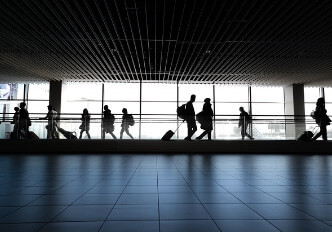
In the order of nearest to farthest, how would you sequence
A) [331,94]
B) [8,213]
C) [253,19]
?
1. [8,213]
2. [253,19]
3. [331,94]

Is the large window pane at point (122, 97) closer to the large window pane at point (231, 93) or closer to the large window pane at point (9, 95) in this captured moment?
the large window pane at point (231, 93)

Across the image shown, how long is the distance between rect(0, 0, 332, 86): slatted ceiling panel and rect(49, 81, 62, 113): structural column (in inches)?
70.8

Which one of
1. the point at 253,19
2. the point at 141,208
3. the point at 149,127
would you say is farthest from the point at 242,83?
the point at 141,208

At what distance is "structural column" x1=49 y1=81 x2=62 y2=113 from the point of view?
56.5 ft

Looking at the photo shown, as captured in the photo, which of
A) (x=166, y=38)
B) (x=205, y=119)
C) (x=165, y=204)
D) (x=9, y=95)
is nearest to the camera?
(x=165, y=204)

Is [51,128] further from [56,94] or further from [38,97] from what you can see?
[38,97]

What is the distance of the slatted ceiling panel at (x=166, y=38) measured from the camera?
284 inches

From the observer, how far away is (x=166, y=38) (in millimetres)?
9562

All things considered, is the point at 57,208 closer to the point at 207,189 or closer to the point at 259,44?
the point at 207,189

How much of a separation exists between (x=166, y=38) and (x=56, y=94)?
34.0ft

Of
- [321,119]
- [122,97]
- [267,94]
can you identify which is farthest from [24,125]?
[267,94]

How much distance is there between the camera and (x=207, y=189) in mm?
3680

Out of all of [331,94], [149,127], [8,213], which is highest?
[331,94]

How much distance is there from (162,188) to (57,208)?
141 cm
